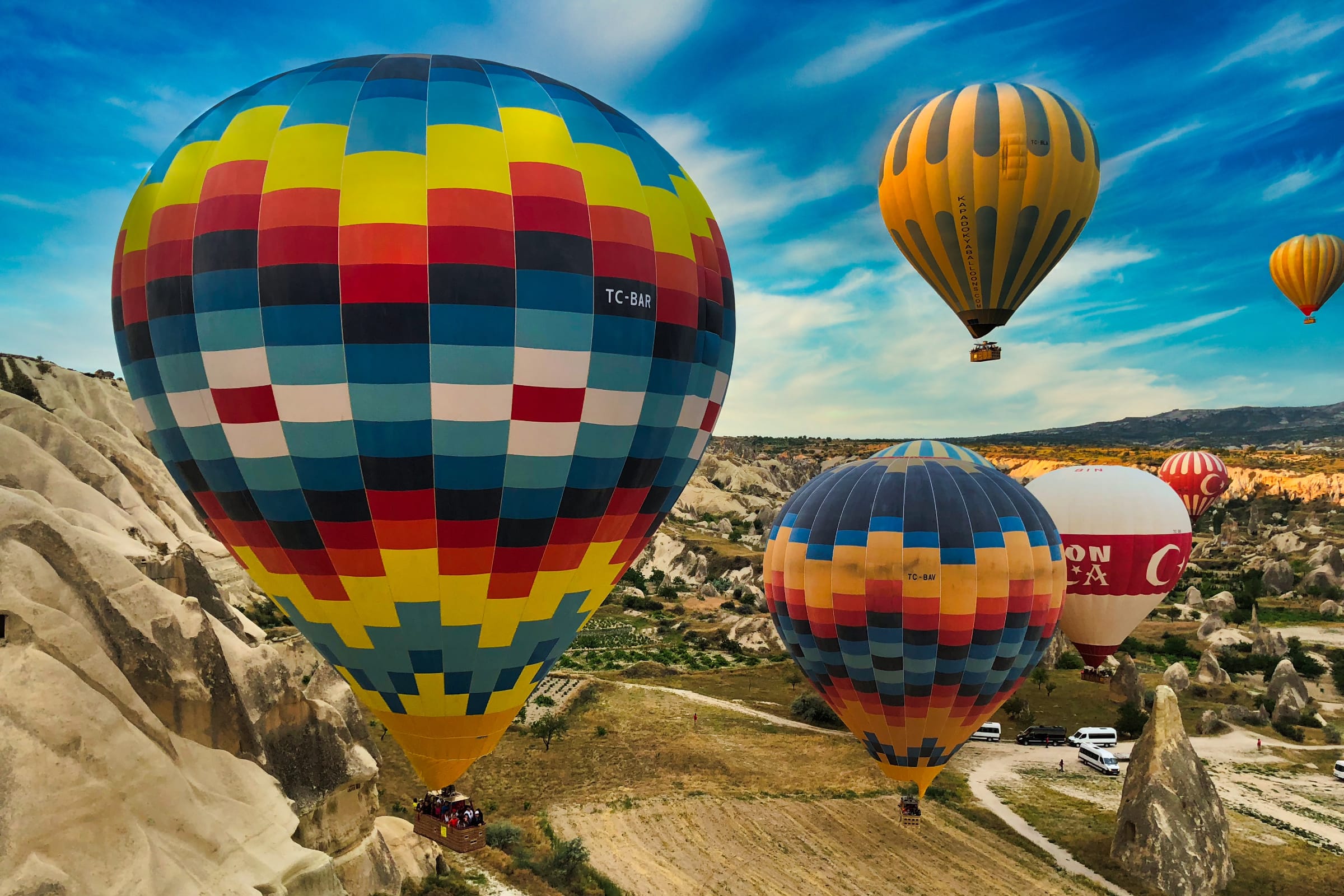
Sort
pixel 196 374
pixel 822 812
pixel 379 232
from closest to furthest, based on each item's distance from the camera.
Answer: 1. pixel 379 232
2. pixel 196 374
3. pixel 822 812

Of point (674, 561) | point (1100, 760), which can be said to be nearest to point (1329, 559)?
point (674, 561)

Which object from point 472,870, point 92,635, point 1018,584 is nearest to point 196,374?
point 92,635

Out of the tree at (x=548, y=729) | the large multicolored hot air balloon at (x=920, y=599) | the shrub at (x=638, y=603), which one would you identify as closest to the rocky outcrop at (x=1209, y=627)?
the shrub at (x=638, y=603)

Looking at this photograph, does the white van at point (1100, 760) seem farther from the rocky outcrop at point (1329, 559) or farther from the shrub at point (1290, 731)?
the rocky outcrop at point (1329, 559)

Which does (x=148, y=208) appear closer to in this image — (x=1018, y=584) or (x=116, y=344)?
(x=116, y=344)

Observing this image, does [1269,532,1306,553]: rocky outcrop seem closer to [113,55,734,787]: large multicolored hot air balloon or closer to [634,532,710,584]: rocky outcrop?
[634,532,710,584]: rocky outcrop
